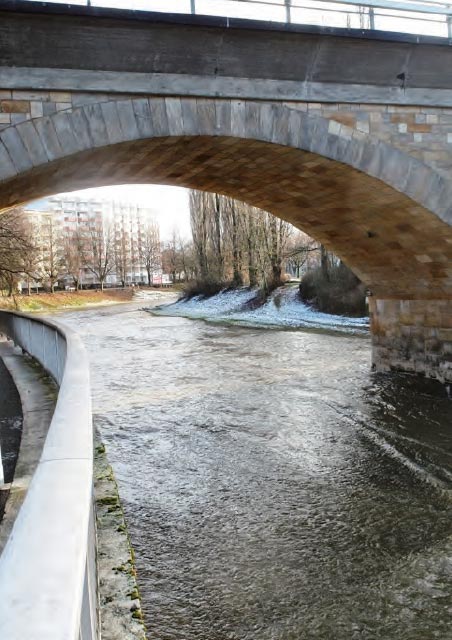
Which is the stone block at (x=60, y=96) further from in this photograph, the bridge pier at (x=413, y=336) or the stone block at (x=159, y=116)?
the bridge pier at (x=413, y=336)

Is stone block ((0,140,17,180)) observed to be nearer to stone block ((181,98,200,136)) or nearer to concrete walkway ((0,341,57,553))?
stone block ((181,98,200,136))

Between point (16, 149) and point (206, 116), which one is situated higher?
point (206, 116)

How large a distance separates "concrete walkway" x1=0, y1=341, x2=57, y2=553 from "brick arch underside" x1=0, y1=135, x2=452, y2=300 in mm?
2714

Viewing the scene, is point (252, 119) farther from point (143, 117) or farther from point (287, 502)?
point (287, 502)

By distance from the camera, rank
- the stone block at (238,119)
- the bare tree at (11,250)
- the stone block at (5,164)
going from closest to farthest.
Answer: the stone block at (5,164) < the stone block at (238,119) < the bare tree at (11,250)

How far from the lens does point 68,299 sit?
157 feet

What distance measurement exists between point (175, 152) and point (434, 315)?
563 cm

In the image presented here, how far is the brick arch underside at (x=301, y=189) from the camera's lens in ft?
22.6

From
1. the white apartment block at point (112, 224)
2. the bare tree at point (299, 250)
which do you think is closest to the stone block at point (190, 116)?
the bare tree at point (299, 250)

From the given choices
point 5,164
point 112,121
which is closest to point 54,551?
point 5,164

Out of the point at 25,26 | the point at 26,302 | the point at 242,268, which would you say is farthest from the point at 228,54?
the point at 26,302

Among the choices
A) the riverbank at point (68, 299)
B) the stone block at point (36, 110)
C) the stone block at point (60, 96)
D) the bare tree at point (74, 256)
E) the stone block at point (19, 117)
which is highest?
the bare tree at point (74, 256)

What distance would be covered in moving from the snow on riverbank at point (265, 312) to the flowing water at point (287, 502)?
926 cm

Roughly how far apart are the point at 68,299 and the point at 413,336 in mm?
41390
